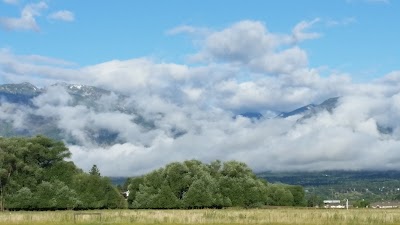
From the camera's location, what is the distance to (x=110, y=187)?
439 ft

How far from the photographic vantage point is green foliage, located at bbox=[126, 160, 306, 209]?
440ft

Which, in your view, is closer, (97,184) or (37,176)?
(37,176)

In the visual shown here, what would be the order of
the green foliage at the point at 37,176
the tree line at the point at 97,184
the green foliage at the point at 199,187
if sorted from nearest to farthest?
the green foliage at the point at 37,176 < the tree line at the point at 97,184 < the green foliage at the point at 199,187

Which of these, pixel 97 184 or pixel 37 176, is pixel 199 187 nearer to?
pixel 97 184

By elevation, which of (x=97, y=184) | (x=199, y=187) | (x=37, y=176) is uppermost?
(x=37, y=176)

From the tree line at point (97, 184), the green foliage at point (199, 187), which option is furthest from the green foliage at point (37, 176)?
the green foliage at point (199, 187)

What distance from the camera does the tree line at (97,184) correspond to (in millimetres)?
118938


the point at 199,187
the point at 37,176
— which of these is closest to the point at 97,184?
the point at 37,176

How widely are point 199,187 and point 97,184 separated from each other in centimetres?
2144

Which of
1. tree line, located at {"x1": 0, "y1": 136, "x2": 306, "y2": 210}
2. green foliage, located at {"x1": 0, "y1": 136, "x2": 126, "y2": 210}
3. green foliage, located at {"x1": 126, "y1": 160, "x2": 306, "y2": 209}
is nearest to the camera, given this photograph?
green foliage, located at {"x1": 0, "y1": 136, "x2": 126, "y2": 210}

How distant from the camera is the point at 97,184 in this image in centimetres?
13162

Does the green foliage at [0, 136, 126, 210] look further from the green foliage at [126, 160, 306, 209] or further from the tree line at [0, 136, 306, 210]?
the green foliage at [126, 160, 306, 209]

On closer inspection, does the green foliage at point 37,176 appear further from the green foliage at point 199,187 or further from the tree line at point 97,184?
the green foliage at point 199,187

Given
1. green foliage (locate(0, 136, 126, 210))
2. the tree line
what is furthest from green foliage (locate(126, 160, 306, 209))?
green foliage (locate(0, 136, 126, 210))
